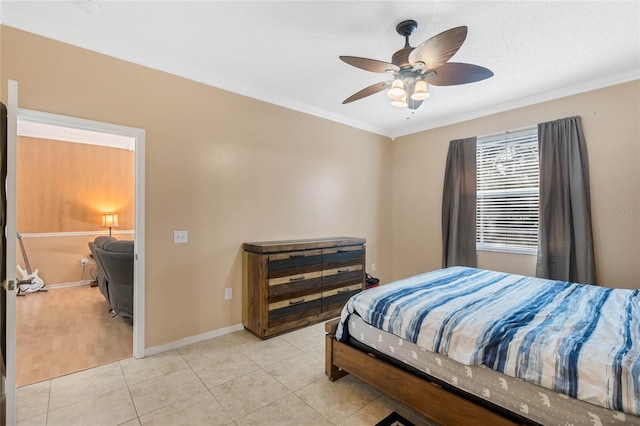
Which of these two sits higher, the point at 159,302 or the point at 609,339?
the point at 609,339

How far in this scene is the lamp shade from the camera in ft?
17.9

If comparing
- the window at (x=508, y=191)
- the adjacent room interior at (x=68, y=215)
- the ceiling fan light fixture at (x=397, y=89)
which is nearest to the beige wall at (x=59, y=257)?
the adjacent room interior at (x=68, y=215)

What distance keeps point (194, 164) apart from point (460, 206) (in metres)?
3.38

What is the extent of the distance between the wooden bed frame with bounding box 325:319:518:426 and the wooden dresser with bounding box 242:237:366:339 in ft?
2.79

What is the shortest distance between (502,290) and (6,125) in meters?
3.38

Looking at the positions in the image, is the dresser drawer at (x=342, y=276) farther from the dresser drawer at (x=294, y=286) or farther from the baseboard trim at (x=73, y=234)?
the baseboard trim at (x=73, y=234)

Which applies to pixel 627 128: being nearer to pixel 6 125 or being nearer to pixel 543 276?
pixel 543 276

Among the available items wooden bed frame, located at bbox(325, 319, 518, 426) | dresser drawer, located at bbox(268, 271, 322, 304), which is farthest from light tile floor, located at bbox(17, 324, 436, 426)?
dresser drawer, located at bbox(268, 271, 322, 304)

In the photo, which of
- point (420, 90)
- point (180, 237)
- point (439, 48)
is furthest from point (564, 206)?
point (180, 237)

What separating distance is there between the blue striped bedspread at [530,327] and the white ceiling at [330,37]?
1.96m

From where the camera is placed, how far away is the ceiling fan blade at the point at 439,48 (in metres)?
1.55

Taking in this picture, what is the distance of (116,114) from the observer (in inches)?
96.3

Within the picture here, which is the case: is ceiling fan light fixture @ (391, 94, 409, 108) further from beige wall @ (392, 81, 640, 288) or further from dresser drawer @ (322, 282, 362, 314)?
beige wall @ (392, 81, 640, 288)

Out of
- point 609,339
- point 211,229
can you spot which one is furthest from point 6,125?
point 609,339
